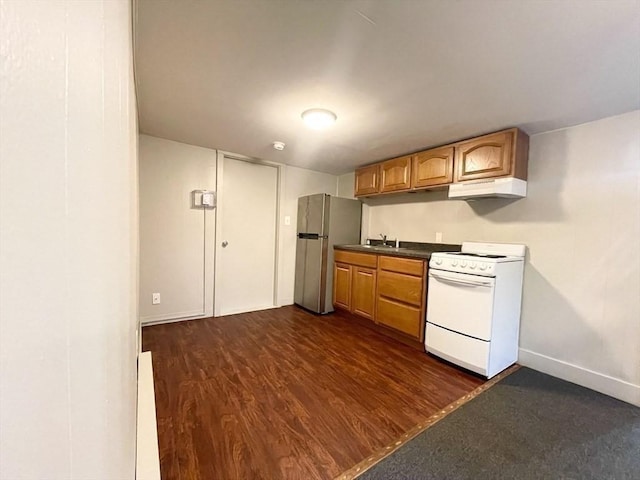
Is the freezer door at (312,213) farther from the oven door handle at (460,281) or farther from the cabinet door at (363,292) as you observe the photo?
the oven door handle at (460,281)

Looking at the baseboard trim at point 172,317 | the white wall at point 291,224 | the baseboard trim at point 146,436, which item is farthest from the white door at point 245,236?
the baseboard trim at point 146,436

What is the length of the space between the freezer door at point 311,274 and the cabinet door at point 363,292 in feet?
1.48

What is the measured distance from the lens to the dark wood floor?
1.32 m

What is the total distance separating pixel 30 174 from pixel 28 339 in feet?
0.48

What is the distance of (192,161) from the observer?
10.2 ft

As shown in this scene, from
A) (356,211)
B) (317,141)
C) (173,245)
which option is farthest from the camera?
(356,211)

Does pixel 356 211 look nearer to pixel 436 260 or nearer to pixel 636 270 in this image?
pixel 436 260

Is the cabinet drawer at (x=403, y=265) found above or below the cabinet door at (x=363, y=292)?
above

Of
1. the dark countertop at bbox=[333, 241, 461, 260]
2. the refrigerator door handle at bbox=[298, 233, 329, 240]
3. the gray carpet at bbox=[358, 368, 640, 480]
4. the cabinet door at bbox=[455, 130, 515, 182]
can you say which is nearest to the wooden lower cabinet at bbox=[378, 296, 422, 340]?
the dark countertop at bbox=[333, 241, 461, 260]

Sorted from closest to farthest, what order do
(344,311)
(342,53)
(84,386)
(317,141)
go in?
(84,386)
(342,53)
(317,141)
(344,311)

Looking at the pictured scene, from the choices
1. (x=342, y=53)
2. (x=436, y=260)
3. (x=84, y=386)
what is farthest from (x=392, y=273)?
(x=84, y=386)

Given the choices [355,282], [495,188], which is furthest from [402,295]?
[495,188]

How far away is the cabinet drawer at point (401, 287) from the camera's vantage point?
2621 mm

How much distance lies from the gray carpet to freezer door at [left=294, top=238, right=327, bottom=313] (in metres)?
2.09
